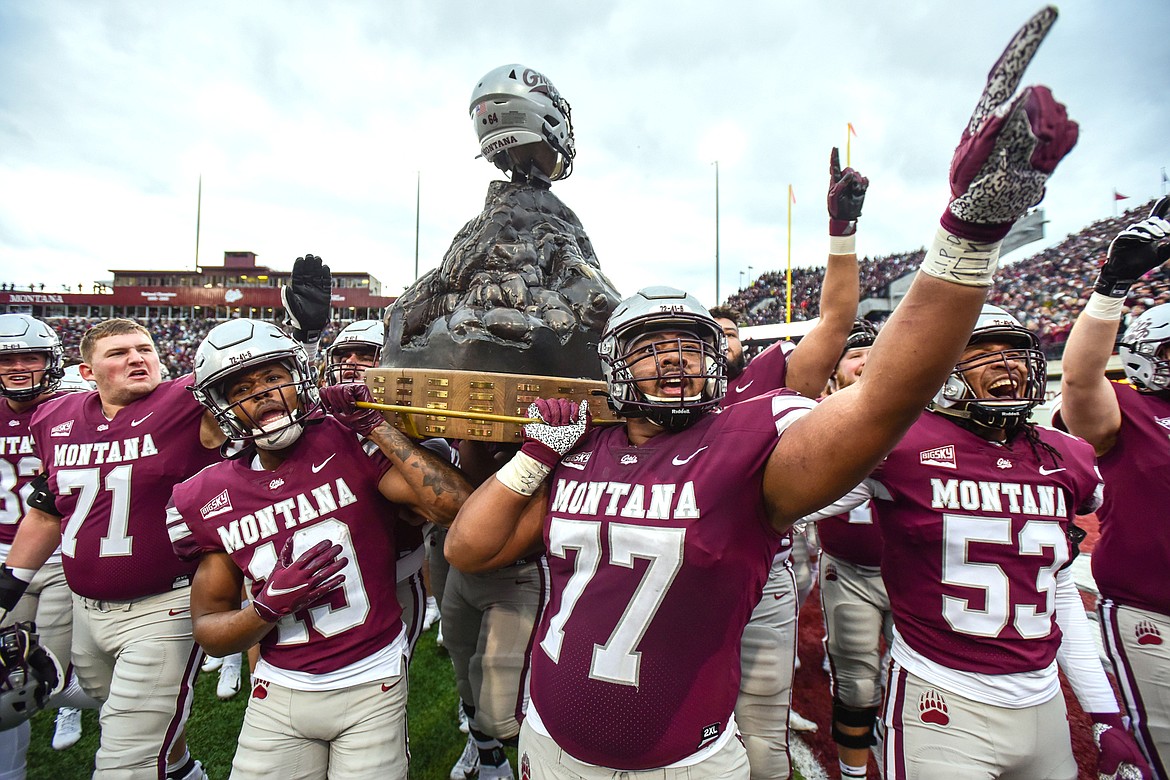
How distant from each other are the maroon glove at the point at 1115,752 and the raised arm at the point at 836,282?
5.76 ft

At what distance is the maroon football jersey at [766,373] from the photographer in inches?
126

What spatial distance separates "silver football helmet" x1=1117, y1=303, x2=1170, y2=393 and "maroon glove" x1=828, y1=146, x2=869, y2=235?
5.51 ft

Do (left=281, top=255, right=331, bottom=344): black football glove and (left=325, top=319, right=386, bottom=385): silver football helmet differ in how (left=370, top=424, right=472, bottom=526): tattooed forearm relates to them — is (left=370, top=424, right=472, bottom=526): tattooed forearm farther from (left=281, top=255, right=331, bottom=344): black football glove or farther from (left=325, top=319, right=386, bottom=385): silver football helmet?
(left=325, top=319, right=386, bottom=385): silver football helmet

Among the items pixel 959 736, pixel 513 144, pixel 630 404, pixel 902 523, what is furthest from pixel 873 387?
pixel 513 144

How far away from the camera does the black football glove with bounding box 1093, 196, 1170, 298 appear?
8.91 feet

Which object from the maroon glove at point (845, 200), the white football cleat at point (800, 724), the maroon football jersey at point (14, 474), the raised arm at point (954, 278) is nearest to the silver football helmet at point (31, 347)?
the maroon football jersey at point (14, 474)

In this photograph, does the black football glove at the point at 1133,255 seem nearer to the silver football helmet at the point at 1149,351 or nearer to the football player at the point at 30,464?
the silver football helmet at the point at 1149,351

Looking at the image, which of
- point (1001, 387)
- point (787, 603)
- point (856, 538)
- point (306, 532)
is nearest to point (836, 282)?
point (1001, 387)

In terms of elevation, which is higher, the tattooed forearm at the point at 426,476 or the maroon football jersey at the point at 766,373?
the maroon football jersey at the point at 766,373

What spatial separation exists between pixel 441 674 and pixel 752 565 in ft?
13.0

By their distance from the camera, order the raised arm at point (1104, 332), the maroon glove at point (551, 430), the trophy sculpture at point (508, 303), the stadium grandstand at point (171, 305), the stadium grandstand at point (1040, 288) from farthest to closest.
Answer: the stadium grandstand at point (171, 305) → the stadium grandstand at point (1040, 288) → the raised arm at point (1104, 332) → the trophy sculpture at point (508, 303) → the maroon glove at point (551, 430)

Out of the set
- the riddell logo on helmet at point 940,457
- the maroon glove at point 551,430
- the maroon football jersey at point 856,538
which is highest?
the maroon glove at point 551,430

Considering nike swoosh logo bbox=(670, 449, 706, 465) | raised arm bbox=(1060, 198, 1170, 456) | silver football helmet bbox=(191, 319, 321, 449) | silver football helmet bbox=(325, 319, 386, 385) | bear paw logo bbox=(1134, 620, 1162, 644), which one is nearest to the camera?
nike swoosh logo bbox=(670, 449, 706, 465)

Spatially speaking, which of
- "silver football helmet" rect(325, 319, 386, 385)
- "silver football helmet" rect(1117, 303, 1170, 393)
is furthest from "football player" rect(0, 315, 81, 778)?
"silver football helmet" rect(1117, 303, 1170, 393)
